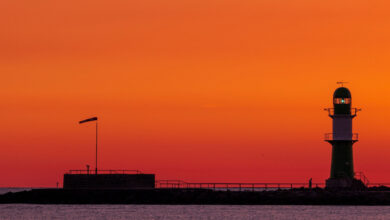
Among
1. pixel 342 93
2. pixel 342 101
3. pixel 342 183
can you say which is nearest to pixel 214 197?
pixel 342 183

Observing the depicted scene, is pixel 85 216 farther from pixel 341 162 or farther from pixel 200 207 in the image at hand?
pixel 341 162

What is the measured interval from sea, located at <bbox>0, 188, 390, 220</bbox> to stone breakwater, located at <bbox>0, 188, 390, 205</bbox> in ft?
3.79

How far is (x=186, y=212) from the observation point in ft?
324

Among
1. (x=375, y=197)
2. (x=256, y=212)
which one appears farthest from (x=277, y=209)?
(x=375, y=197)

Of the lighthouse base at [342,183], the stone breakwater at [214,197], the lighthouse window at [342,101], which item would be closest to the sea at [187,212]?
the stone breakwater at [214,197]

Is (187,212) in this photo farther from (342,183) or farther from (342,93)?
(342,93)

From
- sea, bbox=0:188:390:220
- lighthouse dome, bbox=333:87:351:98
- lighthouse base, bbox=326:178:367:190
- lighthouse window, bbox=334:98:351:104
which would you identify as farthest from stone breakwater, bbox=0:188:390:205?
lighthouse dome, bbox=333:87:351:98

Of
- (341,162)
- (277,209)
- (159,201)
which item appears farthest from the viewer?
(277,209)

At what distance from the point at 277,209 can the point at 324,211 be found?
7.63 m

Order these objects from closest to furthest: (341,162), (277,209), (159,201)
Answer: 1. (341,162)
2. (159,201)
3. (277,209)

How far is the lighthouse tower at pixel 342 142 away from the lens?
90.3 meters

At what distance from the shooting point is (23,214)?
95.8 meters

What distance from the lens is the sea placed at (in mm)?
91750

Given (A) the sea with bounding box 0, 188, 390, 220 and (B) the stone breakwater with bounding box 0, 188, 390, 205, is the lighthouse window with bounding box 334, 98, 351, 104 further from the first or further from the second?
(A) the sea with bounding box 0, 188, 390, 220
